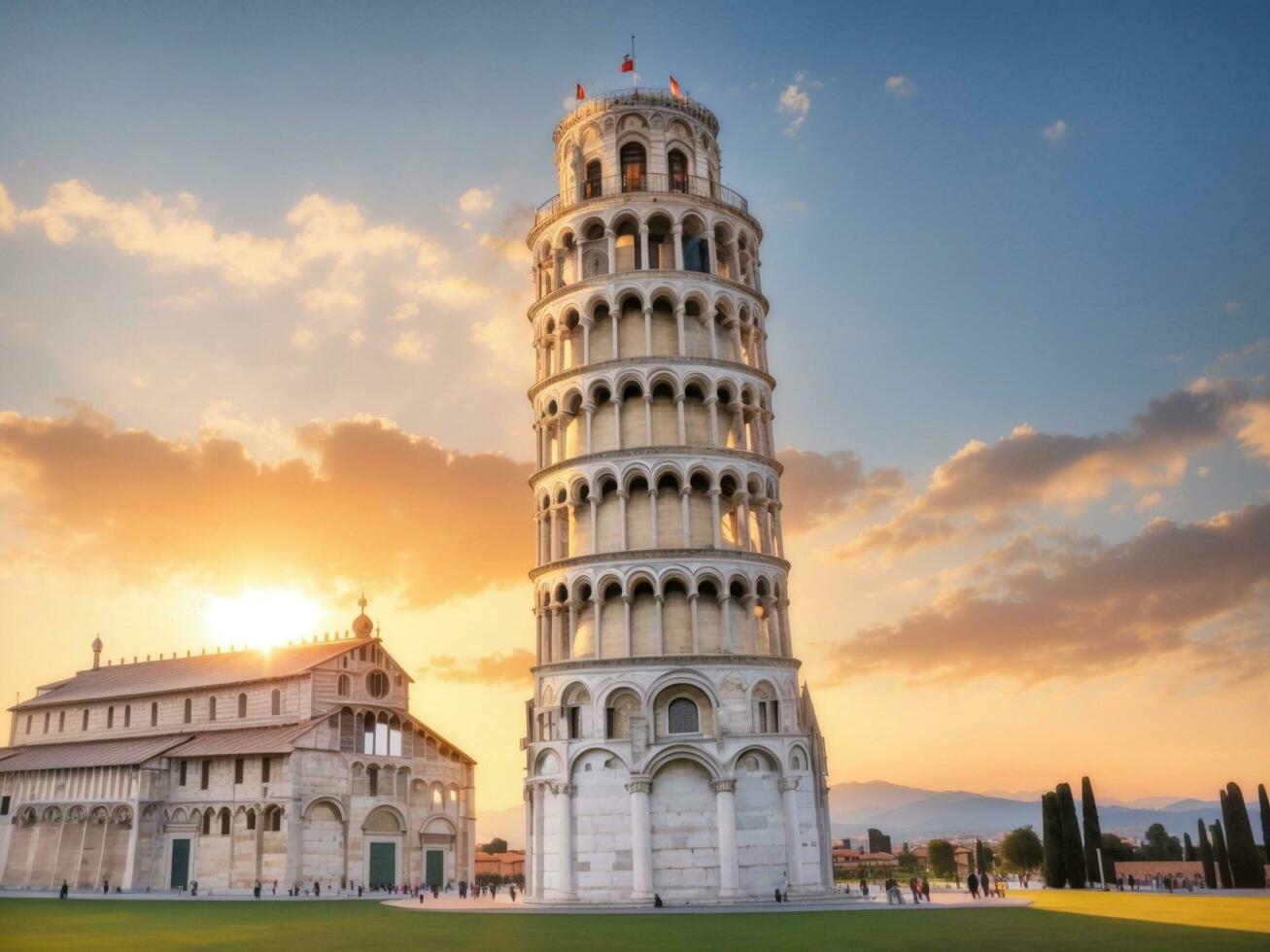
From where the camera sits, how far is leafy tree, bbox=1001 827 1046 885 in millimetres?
103125

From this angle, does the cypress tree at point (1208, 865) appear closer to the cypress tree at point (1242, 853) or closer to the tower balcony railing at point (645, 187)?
the cypress tree at point (1242, 853)

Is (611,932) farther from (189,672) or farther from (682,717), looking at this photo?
(189,672)

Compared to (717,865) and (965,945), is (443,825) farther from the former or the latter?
(965,945)

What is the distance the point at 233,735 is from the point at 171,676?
1408 cm

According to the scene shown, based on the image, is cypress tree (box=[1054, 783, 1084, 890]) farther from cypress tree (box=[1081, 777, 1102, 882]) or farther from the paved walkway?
the paved walkway

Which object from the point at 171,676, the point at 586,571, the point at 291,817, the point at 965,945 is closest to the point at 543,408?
the point at 586,571

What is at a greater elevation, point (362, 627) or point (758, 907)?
point (362, 627)

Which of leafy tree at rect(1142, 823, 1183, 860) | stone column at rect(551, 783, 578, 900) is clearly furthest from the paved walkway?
leafy tree at rect(1142, 823, 1183, 860)

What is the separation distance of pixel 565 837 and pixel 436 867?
93.2 feet

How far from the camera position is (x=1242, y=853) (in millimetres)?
66875

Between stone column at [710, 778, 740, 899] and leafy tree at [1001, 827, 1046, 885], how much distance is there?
220ft

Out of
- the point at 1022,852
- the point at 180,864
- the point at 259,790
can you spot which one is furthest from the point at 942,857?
the point at 180,864

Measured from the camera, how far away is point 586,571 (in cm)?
4912

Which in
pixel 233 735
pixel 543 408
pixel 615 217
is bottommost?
pixel 233 735
